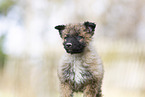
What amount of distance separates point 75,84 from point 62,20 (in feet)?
27.6

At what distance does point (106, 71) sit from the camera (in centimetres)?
872

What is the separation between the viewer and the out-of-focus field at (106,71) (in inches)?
322

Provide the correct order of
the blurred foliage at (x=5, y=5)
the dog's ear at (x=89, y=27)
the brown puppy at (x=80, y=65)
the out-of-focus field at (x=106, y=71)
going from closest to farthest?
the brown puppy at (x=80, y=65), the dog's ear at (x=89, y=27), the out-of-focus field at (x=106, y=71), the blurred foliage at (x=5, y=5)

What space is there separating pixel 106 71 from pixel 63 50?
1.77 meters

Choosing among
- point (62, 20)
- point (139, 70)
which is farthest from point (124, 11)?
point (139, 70)

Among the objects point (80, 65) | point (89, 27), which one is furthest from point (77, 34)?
point (80, 65)

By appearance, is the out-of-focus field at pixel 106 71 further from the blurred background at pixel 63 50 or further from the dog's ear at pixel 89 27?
the dog's ear at pixel 89 27

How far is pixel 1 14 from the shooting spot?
21266 mm

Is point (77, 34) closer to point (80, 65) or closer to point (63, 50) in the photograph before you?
point (80, 65)

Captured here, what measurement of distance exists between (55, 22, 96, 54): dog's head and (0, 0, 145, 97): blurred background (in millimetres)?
4753

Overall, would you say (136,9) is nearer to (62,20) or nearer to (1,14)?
(62,20)

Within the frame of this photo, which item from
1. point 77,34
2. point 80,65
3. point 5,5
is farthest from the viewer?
point 5,5

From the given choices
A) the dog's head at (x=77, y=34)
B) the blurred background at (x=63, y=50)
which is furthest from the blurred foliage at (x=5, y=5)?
the dog's head at (x=77, y=34)

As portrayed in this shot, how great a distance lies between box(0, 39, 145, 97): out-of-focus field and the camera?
8180 mm
